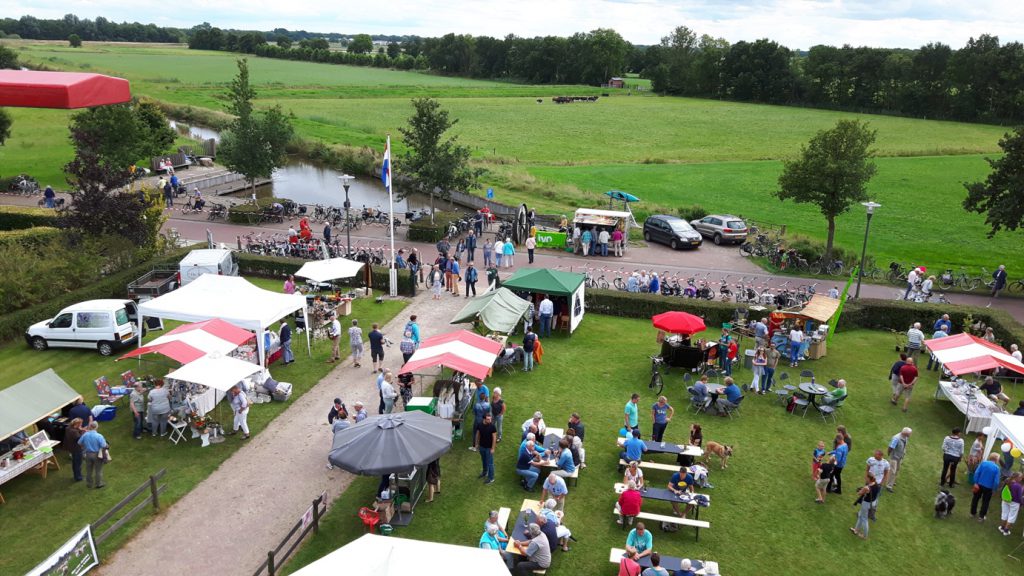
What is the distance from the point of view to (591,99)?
355ft

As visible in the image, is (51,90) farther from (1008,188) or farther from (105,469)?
(1008,188)

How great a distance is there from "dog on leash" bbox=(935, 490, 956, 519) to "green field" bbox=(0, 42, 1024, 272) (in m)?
21.2

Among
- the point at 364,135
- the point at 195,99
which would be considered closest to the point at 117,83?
the point at 364,135

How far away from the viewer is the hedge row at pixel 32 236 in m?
27.1

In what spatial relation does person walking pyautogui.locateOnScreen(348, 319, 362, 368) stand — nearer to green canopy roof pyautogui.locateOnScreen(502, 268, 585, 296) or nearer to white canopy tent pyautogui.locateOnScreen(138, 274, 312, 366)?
white canopy tent pyautogui.locateOnScreen(138, 274, 312, 366)

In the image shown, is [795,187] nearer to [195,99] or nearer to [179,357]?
[179,357]

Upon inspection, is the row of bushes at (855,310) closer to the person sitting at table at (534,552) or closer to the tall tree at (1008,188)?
the tall tree at (1008,188)

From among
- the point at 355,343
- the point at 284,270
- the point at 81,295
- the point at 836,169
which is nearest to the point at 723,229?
the point at 836,169

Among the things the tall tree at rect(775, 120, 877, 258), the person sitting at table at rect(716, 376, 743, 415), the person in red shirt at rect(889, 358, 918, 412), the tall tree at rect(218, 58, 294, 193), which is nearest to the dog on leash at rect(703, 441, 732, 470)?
the person sitting at table at rect(716, 376, 743, 415)

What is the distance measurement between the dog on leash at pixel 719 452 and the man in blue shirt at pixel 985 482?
4.44 meters

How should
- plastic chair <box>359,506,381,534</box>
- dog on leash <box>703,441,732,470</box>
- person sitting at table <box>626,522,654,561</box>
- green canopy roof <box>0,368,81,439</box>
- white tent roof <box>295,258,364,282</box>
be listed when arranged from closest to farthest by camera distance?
person sitting at table <box>626,522,654,561</box>, plastic chair <box>359,506,381,534</box>, green canopy roof <box>0,368,81,439</box>, dog on leash <box>703,441,732,470</box>, white tent roof <box>295,258,364,282</box>

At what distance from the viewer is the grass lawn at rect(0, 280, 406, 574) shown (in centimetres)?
1225

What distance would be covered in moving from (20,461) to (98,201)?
45.7ft

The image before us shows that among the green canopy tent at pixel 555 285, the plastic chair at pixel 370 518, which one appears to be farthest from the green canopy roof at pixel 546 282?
the plastic chair at pixel 370 518
